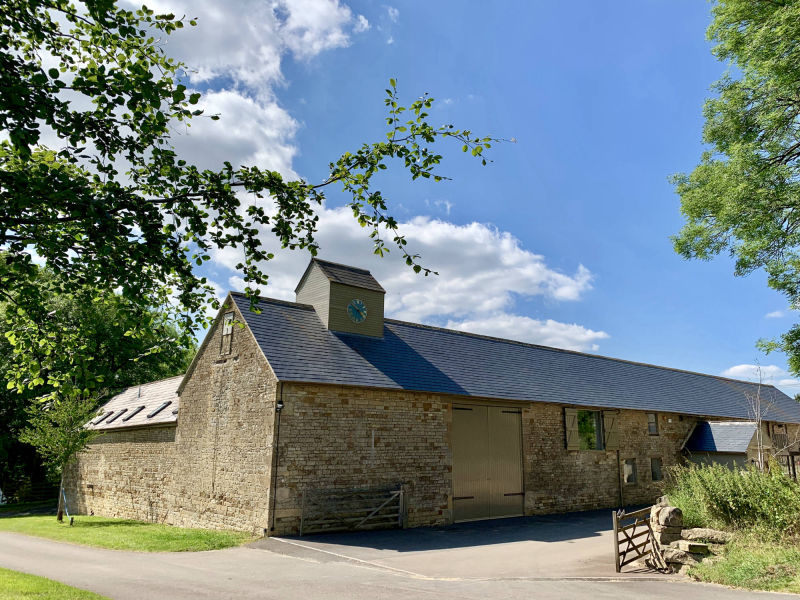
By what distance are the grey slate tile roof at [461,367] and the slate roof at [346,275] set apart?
1.57 metres

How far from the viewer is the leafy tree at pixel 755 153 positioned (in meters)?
13.5

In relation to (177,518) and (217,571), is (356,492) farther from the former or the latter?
(177,518)

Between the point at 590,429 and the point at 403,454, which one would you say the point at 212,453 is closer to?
the point at 403,454

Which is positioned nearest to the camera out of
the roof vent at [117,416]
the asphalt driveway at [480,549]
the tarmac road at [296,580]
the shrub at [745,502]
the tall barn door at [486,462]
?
the tarmac road at [296,580]

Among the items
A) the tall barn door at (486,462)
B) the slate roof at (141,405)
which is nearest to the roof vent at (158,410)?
the slate roof at (141,405)

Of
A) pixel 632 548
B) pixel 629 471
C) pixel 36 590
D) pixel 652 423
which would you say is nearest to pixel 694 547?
pixel 632 548

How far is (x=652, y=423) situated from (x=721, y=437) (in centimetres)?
375

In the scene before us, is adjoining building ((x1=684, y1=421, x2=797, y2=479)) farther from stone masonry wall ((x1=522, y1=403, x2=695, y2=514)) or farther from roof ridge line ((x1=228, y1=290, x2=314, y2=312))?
roof ridge line ((x1=228, y1=290, x2=314, y2=312))

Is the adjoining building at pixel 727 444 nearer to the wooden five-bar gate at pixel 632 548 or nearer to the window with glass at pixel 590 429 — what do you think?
the window with glass at pixel 590 429

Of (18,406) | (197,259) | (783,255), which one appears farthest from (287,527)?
(18,406)

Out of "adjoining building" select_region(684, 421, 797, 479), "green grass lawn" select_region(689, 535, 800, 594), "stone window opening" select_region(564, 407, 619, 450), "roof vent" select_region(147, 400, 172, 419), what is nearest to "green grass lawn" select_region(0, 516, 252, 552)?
"roof vent" select_region(147, 400, 172, 419)

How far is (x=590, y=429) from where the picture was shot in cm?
2386

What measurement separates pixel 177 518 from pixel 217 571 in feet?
32.4

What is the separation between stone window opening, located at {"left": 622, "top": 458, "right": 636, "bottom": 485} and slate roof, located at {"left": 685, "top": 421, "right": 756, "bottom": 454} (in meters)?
4.75
